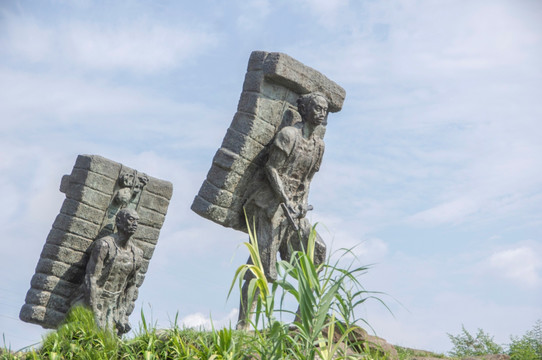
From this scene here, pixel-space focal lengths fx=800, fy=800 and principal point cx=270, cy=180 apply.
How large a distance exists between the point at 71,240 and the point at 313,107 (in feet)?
8.98

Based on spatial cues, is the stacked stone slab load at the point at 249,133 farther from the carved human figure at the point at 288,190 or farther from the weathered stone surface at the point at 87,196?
the weathered stone surface at the point at 87,196

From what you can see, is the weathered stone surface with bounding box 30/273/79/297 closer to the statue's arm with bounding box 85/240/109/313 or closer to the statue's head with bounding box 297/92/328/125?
the statue's arm with bounding box 85/240/109/313

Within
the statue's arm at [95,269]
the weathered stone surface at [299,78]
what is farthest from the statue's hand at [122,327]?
the weathered stone surface at [299,78]

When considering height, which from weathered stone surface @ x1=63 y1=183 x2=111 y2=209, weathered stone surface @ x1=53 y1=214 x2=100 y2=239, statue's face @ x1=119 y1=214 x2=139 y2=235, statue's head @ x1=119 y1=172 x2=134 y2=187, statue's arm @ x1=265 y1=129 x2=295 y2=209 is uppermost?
statue's arm @ x1=265 y1=129 x2=295 y2=209

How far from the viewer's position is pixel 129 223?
790 centimetres

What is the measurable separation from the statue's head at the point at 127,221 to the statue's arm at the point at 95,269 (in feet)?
0.77

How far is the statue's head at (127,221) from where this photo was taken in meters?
7.91

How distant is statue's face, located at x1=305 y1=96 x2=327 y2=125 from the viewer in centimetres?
796

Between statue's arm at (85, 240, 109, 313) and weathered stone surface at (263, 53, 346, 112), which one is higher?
weathered stone surface at (263, 53, 346, 112)

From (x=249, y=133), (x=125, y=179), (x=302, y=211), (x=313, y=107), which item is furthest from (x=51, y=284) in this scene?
(x=313, y=107)

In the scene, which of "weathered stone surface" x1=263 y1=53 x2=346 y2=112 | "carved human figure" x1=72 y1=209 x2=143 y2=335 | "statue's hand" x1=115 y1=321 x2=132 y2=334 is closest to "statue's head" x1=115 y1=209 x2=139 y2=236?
"carved human figure" x1=72 y1=209 x2=143 y2=335

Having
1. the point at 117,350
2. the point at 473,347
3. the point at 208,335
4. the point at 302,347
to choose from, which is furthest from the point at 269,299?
the point at 473,347

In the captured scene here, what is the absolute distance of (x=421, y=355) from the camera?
26.4 feet

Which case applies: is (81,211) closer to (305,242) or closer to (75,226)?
(75,226)
